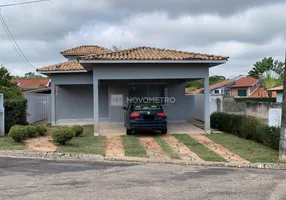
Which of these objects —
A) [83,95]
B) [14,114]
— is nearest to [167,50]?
[83,95]

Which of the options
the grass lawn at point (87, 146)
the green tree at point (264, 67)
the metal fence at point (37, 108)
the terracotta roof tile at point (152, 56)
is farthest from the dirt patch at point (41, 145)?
the green tree at point (264, 67)

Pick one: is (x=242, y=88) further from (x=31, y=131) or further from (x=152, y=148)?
(x=31, y=131)

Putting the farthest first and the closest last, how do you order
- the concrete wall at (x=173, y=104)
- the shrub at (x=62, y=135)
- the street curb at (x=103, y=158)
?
the concrete wall at (x=173, y=104) → the shrub at (x=62, y=135) → the street curb at (x=103, y=158)

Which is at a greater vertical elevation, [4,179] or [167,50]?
[167,50]

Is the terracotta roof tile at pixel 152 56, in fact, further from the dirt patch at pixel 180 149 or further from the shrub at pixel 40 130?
the dirt patch at pixel 180 149

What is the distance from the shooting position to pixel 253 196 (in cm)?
569

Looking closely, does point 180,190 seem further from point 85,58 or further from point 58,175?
point 85,58

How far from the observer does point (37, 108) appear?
1988 centimetres

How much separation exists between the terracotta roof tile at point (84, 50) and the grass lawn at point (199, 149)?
41.1 feet

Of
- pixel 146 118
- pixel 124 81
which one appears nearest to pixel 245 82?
pixel 124 81

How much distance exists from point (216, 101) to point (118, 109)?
665 centimetres

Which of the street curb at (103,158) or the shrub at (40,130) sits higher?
the shrub at (40,130)

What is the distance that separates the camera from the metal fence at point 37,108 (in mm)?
17911

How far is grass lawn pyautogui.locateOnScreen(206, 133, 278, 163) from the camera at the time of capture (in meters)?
9.36
